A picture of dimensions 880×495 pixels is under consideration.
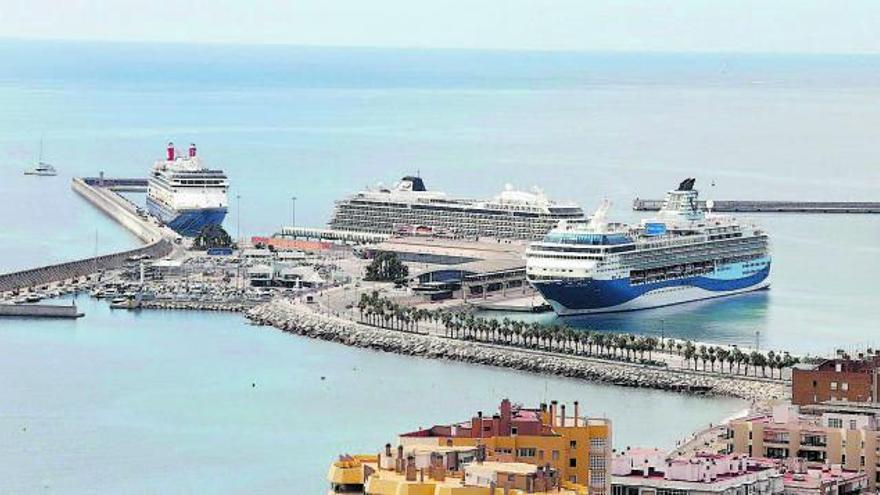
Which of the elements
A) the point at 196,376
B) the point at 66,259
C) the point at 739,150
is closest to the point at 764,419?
the point at 196,376

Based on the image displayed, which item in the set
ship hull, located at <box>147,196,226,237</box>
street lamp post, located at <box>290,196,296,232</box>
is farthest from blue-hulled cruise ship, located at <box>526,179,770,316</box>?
street lamp post, located at <box>290,196,296,232</box>

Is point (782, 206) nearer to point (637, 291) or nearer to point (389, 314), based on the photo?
point (637, 291)

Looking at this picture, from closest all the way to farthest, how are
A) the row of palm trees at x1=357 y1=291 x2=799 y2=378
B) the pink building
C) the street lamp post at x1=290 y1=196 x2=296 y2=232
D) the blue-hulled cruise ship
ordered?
1. the pink building
2. the row of palm trees at x1=357 y1=291 x2=799 y2=378
3. the blue-hulled cruise ship
4. the street lamp post at x1=290 y1=196 x2=296 y2=232

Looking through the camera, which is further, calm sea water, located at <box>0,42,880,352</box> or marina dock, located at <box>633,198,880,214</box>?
marina dock, located at <box>633,198,880,214</box>

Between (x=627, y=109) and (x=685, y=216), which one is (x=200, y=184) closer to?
(x=685, y=216)

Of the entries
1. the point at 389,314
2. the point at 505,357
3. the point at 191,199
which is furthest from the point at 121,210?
the point at 505,357

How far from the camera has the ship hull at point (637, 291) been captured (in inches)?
2010

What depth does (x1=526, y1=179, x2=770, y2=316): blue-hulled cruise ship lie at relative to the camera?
51.4 m

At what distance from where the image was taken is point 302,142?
343 feet

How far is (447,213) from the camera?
6278 centimetres

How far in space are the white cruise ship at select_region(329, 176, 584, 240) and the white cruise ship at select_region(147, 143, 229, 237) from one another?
302 cm

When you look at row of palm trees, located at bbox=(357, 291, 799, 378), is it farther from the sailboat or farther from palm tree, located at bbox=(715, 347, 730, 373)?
the sailboat

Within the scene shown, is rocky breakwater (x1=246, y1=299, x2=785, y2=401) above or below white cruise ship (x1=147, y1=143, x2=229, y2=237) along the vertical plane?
below

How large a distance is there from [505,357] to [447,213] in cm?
2054
